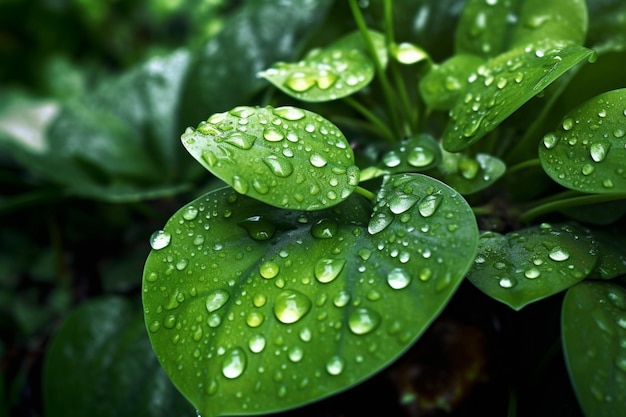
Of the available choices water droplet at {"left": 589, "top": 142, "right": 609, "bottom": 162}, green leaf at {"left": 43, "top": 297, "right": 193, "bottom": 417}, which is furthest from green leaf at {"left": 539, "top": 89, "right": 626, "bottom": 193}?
green leaf at {"left": 43, "top": 297, "right": 193, "bottom": 417}

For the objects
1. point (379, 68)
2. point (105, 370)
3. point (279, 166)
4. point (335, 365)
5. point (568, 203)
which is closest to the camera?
point (335, 365)

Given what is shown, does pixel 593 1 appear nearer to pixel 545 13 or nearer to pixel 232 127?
pixel 545 13

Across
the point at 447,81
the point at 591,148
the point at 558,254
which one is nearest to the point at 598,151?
the point at 591,148

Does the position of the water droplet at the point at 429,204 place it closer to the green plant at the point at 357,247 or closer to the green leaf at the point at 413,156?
the green plant at the point at 357,247

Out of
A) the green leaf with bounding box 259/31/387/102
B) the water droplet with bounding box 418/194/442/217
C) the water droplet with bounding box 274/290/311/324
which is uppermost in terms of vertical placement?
the green leaf with bounding box 259/31/387/102

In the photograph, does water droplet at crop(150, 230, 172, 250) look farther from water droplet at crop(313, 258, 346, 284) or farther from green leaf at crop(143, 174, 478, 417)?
water droplet at crop(313, 258, 346, 284)

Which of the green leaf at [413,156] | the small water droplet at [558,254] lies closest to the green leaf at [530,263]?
the small water droplet at [558,254]

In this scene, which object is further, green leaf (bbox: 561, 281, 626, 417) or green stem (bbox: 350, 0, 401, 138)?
green stem (bbox: 350, 0, 401, 138)

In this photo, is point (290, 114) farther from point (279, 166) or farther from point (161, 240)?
point (161, 240)
